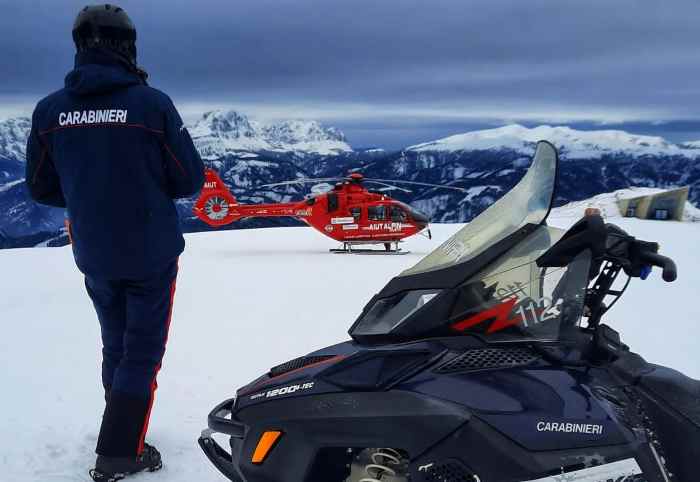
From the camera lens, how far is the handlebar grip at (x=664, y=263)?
72.8 inches

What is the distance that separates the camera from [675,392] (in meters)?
1.98

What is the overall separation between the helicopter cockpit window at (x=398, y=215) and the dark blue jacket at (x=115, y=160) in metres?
12.5

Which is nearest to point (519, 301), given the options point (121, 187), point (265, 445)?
point (265, 445)

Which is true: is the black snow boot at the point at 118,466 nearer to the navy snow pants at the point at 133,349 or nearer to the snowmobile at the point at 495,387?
the navy snow pants at the point at 133,349

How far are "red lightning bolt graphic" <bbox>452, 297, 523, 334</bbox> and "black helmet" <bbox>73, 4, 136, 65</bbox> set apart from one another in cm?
200

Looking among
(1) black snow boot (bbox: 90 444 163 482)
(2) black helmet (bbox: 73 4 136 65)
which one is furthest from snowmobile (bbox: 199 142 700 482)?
(2) black helmet (bbox: 73 4 136 65)

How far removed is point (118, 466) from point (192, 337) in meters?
2.69

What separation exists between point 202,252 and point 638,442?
473 inches

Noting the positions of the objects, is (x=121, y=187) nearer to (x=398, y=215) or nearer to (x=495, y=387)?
(x=495, y=387)

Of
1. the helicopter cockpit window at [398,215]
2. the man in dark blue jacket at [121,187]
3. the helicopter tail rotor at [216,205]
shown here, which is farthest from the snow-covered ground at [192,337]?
the helicopter tail rotor at [216,205]

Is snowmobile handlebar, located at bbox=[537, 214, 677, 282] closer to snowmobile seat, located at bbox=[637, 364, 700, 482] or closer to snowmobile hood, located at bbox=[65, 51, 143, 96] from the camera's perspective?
snowmobile seat, located at bbox=[637, 364, 700, 482]

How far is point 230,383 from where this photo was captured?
13.2 ft

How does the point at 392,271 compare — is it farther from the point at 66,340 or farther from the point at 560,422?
the point at 560,422

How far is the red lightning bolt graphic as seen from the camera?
1.94 meters
